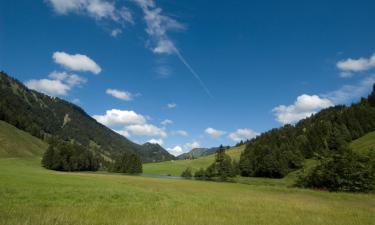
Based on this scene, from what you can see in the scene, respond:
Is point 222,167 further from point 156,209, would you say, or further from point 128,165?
point 156,209

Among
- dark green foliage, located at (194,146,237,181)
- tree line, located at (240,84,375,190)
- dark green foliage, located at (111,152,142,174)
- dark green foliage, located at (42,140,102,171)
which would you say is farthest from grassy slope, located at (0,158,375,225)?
dark green foliage, located at (111,152,142,174)

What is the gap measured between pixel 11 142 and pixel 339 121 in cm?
18394

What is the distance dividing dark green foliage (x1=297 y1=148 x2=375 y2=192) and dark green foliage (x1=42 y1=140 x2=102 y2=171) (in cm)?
11770

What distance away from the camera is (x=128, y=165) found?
16988cm

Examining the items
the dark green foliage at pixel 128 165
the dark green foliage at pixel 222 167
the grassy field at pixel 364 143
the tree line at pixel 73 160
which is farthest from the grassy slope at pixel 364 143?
the tree line at pixel 73 160

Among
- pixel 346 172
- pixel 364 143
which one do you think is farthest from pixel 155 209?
pixel 364 143

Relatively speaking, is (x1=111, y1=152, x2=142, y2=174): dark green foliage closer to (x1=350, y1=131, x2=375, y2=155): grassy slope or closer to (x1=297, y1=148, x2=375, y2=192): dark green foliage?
(x1=350, y1=131, x2=375, y2=155): grassy slope

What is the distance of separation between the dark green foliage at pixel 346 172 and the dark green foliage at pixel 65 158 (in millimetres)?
117700

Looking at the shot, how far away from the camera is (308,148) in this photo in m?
133

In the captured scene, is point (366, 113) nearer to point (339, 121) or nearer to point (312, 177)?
point (339, 121)

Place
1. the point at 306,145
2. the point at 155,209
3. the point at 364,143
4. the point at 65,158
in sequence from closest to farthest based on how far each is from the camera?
1. the point at 155,209
2. the point at 364,143
3. the point at 306,145
4. the point at 65,158

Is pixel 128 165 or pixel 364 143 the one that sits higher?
pixel 364 143

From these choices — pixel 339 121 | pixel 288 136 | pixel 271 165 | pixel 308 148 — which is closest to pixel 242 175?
pixel 271 165

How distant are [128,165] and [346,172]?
428ft
